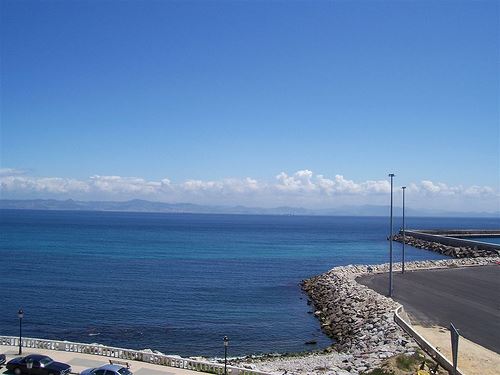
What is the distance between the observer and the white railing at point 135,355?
845 inches

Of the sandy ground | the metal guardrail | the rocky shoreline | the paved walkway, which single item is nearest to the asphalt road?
the sandy ground

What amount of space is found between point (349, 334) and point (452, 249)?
67427 mm

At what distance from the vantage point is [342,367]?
25047mm

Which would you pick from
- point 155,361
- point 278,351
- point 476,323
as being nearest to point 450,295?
point 476,323

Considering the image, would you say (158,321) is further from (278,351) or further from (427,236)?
(427,236)

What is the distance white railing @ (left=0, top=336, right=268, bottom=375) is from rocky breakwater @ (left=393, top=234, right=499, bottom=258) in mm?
69955

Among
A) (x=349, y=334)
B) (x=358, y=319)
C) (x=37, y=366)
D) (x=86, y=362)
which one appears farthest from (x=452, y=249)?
(x=37, y=366)

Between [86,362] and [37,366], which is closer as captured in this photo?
[37,366]

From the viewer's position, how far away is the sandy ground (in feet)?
76.3

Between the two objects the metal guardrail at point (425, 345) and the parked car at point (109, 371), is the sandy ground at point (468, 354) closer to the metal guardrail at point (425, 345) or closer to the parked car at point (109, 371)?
the metal guardrail at point (425, 345)

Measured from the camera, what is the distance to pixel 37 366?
1944cm

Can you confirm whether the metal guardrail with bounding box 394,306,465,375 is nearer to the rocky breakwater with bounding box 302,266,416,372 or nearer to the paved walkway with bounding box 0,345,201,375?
the rocky breakwater with bounding box 302,266,416,372

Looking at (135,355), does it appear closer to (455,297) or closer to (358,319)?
(358,319)

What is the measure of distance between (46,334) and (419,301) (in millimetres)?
28926
